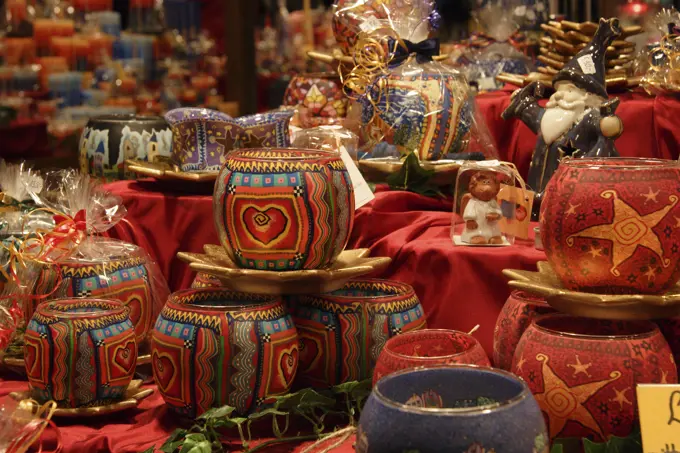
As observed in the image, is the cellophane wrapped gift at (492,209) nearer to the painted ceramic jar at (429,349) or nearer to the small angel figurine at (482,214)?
the small angel figurine at (482,214)

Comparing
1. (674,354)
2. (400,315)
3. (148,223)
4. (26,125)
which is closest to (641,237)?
(674,354)

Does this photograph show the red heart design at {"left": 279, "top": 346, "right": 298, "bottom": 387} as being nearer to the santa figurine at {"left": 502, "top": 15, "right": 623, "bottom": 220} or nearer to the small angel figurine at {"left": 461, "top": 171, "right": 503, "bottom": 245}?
the small angel figurine at {"left": 461, "top": 171, "right": 503, "bottom": 245}

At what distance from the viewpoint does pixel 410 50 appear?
79.7 inches

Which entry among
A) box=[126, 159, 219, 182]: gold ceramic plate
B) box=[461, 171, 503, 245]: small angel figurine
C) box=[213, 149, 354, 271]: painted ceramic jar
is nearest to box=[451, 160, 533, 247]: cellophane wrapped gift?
box=[461, 171, 503, 245]: small angel figurine

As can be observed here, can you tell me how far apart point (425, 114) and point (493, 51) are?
1.01 metres

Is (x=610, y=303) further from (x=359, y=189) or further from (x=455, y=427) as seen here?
→ (x=359, y=189)

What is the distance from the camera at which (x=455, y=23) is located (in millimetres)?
3764

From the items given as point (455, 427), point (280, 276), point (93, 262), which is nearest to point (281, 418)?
point (280, 276)

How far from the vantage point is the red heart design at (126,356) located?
4.65ft

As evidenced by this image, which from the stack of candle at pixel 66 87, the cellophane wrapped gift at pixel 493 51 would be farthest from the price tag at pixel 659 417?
the stack of candle at pixel 66 87

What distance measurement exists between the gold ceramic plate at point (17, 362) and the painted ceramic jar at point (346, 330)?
0.34 m

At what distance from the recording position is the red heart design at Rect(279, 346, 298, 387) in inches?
52.9

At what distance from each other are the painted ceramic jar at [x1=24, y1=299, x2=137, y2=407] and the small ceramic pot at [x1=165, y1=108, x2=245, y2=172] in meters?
0.47

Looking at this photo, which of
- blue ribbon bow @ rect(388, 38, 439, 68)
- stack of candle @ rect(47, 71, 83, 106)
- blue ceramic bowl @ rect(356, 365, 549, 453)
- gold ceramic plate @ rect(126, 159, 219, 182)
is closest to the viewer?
blue ceramic bowl @ rect(356, 365, 549, 453)
